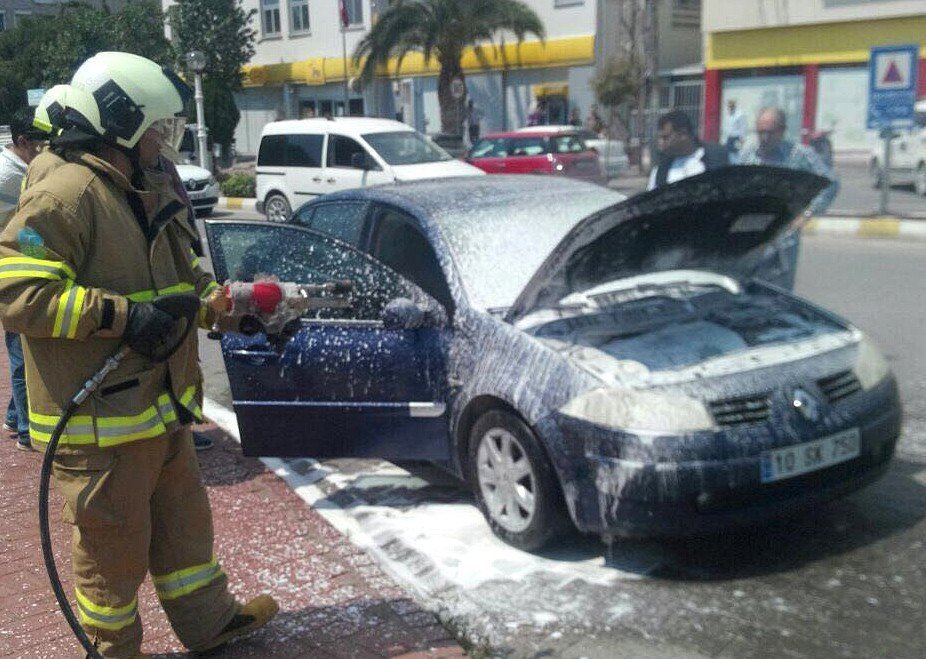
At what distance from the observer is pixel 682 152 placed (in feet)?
21.4

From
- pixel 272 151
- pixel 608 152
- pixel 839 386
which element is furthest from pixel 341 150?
pixel 839 386

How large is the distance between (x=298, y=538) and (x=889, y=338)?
5.26 metres

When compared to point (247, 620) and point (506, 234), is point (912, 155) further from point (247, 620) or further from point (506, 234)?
point (247, 620)

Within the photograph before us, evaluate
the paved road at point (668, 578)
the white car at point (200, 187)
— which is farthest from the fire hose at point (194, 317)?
the white car at point (200, 187)

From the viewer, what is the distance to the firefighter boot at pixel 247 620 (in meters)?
3.54

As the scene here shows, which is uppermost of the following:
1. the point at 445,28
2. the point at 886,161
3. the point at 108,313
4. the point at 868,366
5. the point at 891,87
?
the point at 445,28

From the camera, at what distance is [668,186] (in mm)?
3990

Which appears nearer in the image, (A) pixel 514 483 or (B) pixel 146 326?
(B) pixel 146 326

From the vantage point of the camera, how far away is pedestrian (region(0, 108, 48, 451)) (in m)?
5.31

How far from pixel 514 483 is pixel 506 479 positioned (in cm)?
5

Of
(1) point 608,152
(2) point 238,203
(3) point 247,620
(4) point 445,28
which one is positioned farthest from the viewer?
(4) point 445,28

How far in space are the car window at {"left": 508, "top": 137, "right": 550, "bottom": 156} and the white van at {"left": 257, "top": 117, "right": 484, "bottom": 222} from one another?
2.50 metres

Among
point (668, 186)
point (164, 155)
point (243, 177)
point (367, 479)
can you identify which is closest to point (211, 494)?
point (367, 479)

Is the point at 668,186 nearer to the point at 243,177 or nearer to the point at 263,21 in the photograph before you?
the point at 243,177
